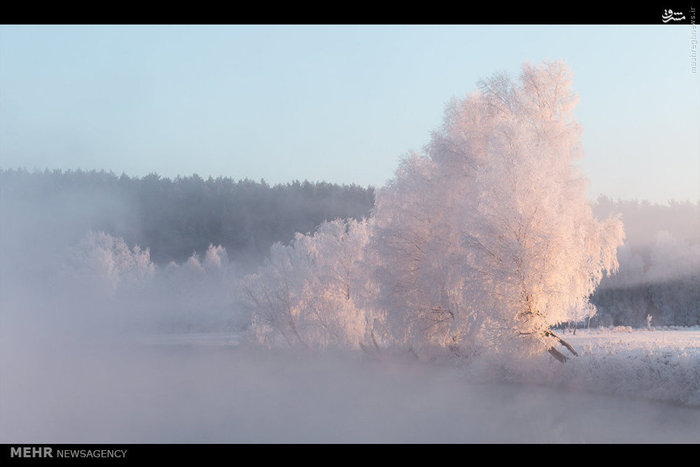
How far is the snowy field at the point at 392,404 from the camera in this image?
16.7 meters

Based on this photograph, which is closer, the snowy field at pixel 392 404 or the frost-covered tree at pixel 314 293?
the snowy field at pixel 392 404

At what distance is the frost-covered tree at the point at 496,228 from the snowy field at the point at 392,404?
69.3 inches

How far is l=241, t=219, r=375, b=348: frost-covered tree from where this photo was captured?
3828 centimetres

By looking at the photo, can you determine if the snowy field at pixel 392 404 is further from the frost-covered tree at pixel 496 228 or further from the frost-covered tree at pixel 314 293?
the frost-covered tree at pixel 314 293

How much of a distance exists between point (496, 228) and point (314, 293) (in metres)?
18.4

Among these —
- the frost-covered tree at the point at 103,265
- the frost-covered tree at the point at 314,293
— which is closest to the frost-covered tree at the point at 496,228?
the frost-covered tree at the point at 314,293

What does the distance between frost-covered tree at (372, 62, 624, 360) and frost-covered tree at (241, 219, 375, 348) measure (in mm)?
5911

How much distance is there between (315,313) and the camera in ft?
130

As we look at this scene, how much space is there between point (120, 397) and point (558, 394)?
1514cm

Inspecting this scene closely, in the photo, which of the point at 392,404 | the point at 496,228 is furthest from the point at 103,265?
the point at 496,228

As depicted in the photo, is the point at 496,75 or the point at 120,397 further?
the point at 496,75

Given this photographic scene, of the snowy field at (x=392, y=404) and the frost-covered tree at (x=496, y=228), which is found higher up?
the frost-covered tree at (x=496, y=228)
